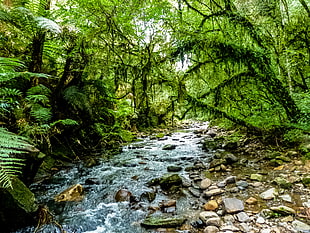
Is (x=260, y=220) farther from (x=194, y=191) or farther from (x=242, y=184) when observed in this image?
(x=194, y=191)

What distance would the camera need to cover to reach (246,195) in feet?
8.50

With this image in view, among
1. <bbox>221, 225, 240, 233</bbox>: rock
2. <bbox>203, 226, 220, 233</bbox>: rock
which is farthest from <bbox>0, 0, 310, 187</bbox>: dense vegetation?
<bbox>203, 226, 220, 233</bbox>: rock

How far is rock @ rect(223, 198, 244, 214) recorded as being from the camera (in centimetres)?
224

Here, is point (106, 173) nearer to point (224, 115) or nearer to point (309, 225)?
point (224, 115)

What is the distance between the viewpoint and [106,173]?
4262 mm

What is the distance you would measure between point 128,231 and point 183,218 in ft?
2.18

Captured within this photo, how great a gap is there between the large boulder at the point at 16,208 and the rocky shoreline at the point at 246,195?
1.36 meters

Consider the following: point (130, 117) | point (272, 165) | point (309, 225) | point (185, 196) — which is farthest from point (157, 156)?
point (130, 117)

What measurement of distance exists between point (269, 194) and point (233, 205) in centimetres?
53

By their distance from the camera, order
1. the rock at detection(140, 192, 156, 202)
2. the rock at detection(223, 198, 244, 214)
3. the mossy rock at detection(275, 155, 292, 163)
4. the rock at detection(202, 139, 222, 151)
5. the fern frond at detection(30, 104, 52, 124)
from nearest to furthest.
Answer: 1. the rock at detection(223, 198, 244, 214)
2. the rock at detection(140, 192, 156, 202)
3. the mossy rock at detection(275, 155, 292, 163)
4. the fern frond at detection(30, 104, 52, 124)
5. the rock at detection(202, 139, 222, 151)

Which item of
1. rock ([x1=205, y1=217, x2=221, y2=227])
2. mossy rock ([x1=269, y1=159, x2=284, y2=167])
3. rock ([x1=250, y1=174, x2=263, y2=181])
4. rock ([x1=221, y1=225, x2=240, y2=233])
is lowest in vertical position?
rock ([x1=205, y1=217, x2=221, y2=227])

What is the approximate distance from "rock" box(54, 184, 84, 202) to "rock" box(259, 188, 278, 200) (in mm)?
2675

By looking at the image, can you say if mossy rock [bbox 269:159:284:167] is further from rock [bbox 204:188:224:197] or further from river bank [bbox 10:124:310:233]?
rock [bbox 204:188:224:197]

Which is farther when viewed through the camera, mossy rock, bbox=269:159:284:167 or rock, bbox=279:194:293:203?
mossy rock, bbox=269:159:284:167
